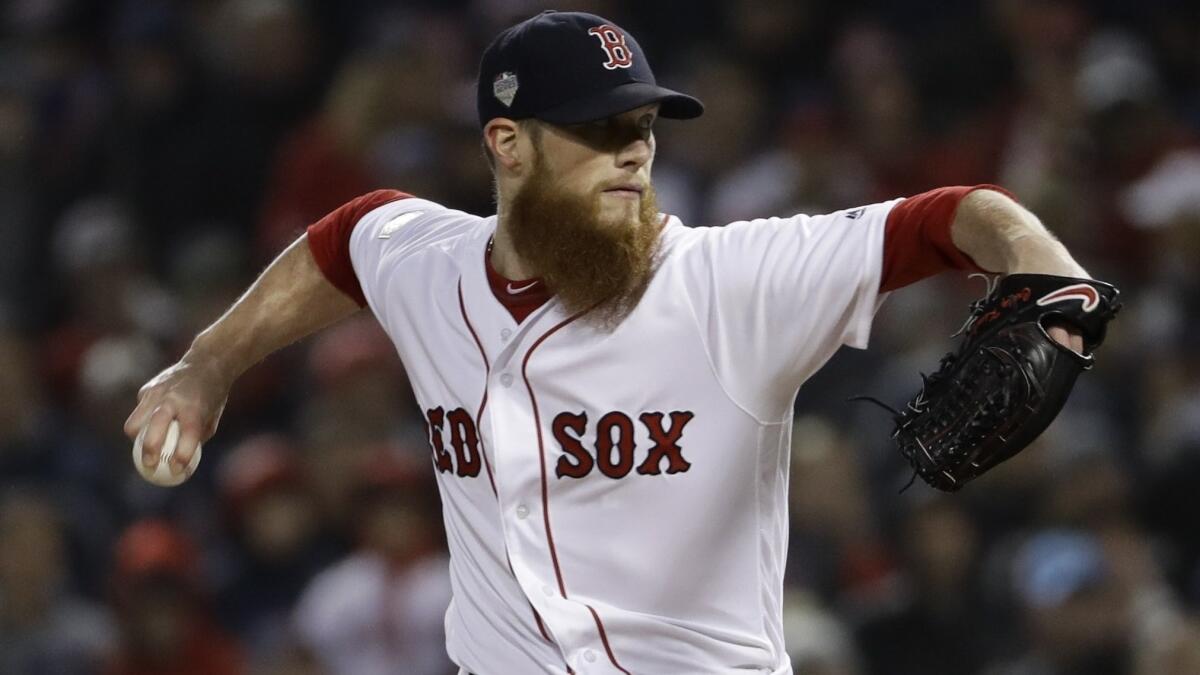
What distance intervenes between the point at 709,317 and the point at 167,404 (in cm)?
91

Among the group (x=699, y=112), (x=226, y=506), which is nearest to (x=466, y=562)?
(x=699, y=112)

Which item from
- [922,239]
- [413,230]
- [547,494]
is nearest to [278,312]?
[413,230]

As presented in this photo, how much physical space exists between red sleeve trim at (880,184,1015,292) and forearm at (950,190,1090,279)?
0.02 meters

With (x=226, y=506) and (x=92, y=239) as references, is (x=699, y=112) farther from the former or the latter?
(x=92, y=239)

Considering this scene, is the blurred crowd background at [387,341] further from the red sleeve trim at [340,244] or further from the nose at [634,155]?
the nose at [634,155]

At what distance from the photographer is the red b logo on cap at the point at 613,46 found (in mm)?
2955

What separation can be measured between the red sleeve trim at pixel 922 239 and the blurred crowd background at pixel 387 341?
2518mm

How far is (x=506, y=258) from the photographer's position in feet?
10.2

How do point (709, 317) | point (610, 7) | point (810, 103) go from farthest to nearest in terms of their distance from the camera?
point (610, 7) < point (810, 103) < point (709, 317)

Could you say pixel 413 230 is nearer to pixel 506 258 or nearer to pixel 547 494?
pixel 506 258

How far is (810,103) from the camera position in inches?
276

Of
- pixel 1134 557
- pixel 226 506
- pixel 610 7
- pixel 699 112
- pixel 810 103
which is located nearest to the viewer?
pixel 699 112

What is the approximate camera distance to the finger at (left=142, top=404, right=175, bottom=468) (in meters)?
3.02

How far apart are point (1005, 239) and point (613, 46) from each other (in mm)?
768
